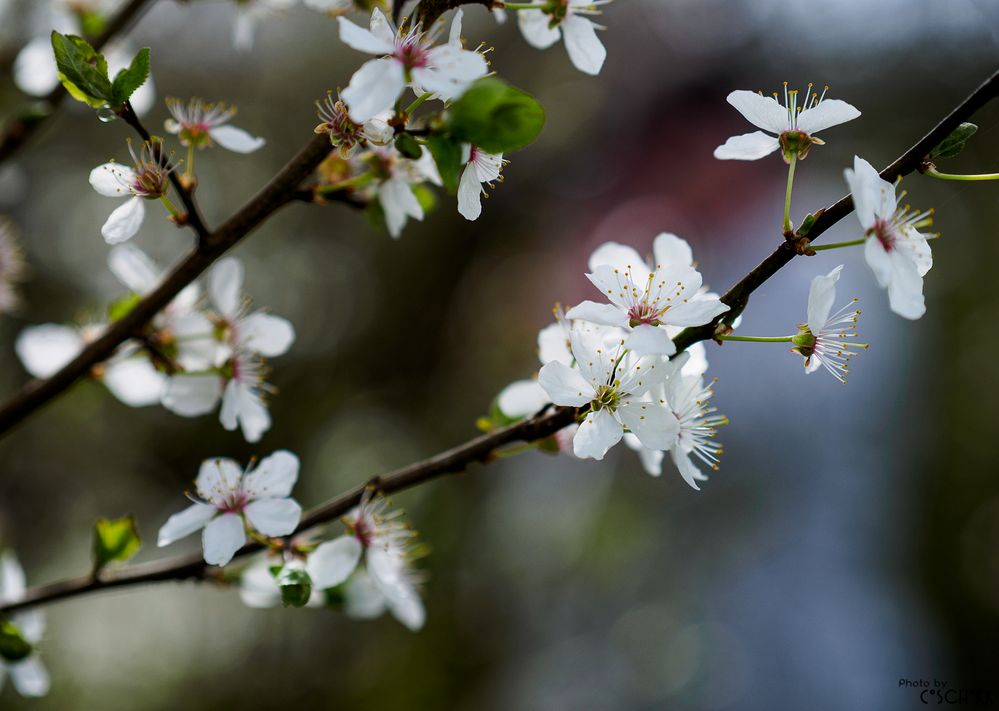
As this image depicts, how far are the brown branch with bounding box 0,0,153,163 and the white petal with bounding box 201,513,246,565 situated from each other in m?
0.45

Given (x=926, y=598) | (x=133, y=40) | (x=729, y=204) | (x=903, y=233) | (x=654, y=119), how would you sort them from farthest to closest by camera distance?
1. (x=654, y=119)
2. (x=729, y=204)
3. (x=133, y=40)
4. (x=926, y=598)
5. (x=903, y=233)

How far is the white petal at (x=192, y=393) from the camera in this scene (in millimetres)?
629

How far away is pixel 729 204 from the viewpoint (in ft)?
7.95

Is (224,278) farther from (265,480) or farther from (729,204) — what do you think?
(729,204)

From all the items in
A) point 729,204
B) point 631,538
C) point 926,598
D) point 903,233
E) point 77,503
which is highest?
point 729,204

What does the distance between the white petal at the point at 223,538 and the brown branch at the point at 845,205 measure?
0.33 m

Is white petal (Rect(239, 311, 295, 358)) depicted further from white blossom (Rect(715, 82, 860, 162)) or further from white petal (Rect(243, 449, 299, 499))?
white blossom (Rect(715, 82, 860, 162))

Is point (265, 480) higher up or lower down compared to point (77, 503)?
lower down

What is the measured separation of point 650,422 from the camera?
0.46 meters

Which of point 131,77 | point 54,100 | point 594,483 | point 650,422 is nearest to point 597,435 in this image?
point 650,422

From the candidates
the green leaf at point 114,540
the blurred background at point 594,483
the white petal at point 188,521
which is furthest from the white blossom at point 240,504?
the blurred background at point 594,483

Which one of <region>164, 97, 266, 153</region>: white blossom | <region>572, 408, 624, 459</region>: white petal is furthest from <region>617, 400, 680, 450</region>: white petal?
<region>164, 97, 266, 153</region>: white blossom

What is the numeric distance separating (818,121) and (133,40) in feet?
6.55

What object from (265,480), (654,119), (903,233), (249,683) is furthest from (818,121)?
(654,119)
